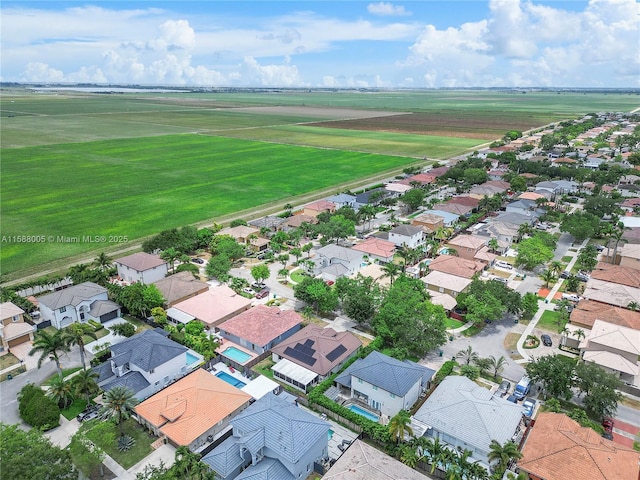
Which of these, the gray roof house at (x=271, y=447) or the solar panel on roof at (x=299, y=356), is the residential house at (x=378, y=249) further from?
the gray roof house at (x=271, y=447)

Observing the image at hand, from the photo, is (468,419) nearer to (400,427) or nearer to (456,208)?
(400,427)

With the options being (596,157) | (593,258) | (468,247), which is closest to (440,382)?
(468,247)

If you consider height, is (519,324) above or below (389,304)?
below

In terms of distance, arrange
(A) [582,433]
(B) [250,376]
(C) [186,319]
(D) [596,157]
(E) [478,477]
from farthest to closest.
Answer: (D) [596,157], (C) [186,319], (B) [250,376], (A) [582,433], (E) [478,477]

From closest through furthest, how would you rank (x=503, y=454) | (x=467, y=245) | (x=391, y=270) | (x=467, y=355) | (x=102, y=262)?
(x=503, y=454) → (x=467, y=355) → (x=391, y=270) → (x=102, y=262) → (x=467, y=245)

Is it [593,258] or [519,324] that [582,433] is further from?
[593,258]

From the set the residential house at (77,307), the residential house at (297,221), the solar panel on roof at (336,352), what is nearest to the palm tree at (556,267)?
the solar panel on roof at (336,352)

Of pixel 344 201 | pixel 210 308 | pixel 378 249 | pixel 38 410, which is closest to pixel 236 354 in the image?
pixel 210 308
